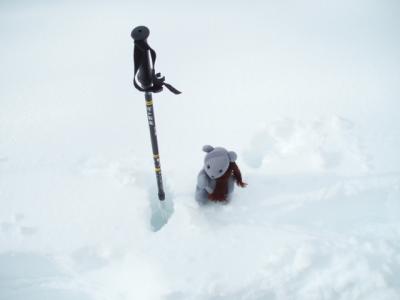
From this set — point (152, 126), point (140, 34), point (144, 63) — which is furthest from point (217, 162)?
point (140, 34)

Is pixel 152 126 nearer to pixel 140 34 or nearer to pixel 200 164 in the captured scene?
pixel 140 34

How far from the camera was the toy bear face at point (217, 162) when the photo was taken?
271cm

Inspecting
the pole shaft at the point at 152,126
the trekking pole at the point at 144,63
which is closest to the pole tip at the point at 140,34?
the trekking pole at the point at 144,63

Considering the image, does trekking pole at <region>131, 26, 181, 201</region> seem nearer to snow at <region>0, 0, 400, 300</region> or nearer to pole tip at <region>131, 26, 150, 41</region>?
pole tip at <region>131, 26, 150, 41</region>

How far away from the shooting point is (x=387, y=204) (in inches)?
122

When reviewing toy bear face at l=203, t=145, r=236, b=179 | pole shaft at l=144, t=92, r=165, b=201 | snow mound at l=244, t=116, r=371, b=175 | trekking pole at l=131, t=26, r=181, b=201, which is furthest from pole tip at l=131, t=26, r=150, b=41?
snow mound at l=244, t=116, r=371, b=175

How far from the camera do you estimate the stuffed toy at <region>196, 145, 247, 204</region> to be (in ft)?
8.93

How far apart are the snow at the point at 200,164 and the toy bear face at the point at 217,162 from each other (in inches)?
21.0

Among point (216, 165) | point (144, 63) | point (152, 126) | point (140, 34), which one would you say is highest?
point (140, 34)

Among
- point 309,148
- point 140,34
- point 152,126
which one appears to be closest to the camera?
point 140,34

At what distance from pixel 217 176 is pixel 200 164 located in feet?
2.46

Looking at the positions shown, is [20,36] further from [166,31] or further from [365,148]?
[365,148]

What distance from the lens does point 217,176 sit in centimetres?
276

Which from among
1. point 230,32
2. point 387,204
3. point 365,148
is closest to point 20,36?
point 230,32
